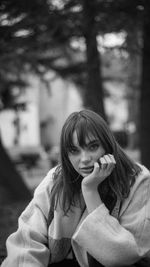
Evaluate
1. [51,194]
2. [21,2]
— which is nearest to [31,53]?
[21,2]

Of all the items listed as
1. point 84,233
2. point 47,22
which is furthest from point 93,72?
point 84,233

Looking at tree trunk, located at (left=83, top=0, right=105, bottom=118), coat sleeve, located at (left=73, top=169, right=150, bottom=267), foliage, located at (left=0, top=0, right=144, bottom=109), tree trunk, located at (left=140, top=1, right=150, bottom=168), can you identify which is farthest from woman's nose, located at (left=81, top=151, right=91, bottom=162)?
tree trunk, located at (left=140, top=1, right=150, bottom=168)

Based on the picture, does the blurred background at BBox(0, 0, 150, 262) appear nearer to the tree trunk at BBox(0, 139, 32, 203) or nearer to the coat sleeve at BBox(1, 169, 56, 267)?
the tree trunk at BBox(0, 139, 32, 203)

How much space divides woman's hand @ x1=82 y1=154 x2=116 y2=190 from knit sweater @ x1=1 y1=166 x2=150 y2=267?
153 millimetres

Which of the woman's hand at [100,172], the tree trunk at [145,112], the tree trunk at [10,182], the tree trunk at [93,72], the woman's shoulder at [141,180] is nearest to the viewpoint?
the woman's hand at [100,172]

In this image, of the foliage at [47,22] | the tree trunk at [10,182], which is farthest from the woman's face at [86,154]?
the tree trunk at [10,182]

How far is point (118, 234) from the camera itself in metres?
2.66

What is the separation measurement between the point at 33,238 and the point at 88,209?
1.34ft

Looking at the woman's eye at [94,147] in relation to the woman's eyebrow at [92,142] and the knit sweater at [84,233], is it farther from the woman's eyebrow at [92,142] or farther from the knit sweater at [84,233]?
the knit sweater at [84,233]

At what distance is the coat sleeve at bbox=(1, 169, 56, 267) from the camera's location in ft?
9.18

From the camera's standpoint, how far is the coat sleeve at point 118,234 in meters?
2.62

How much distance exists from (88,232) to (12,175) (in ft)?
18.3

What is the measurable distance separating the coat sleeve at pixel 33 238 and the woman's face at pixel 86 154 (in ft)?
1.07

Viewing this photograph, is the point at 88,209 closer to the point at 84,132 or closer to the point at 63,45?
the point at 84,132
